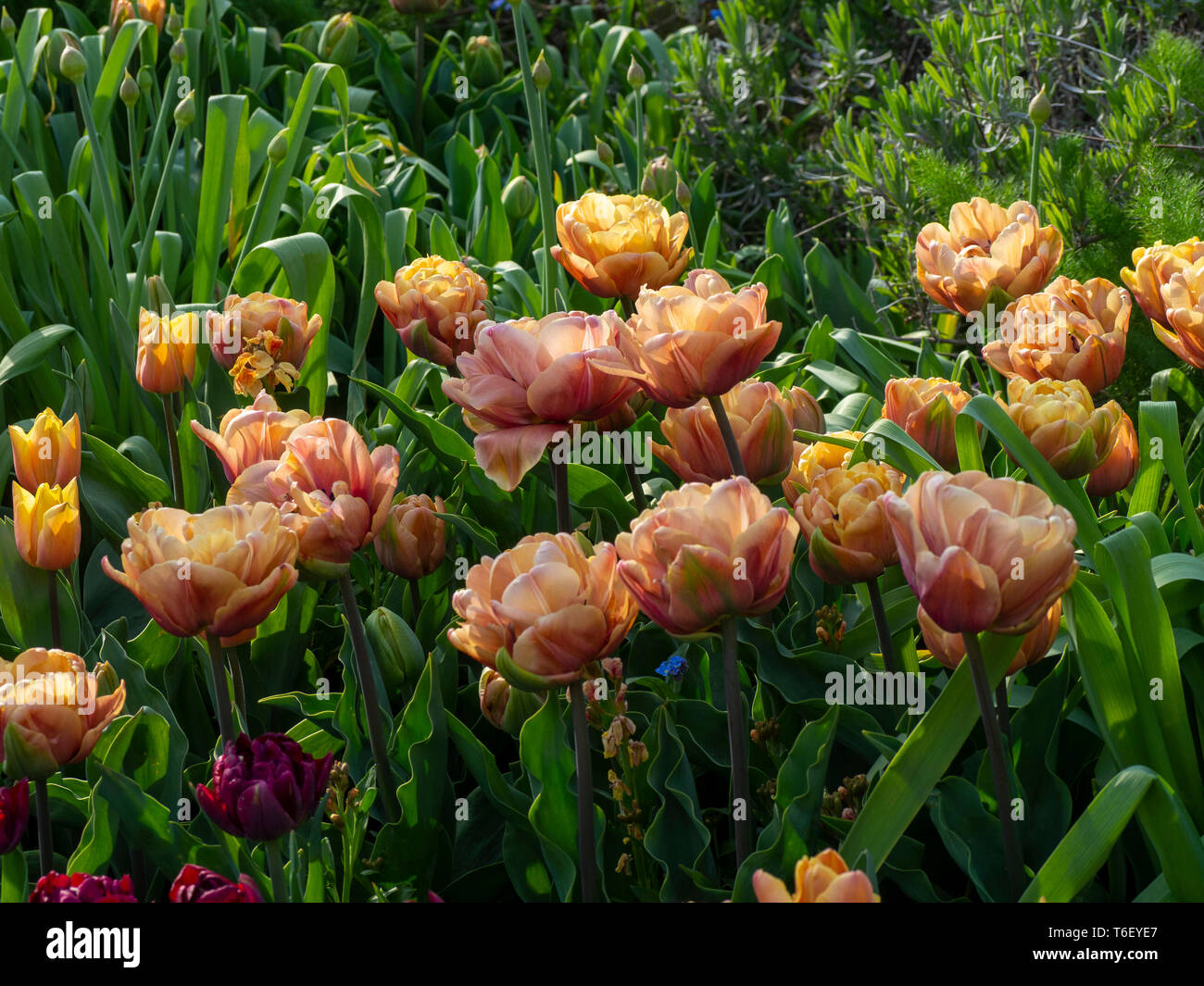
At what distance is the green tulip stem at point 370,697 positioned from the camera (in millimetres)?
1143

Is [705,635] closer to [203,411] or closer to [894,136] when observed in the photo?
[203,411]

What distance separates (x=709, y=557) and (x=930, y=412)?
1.69 ft

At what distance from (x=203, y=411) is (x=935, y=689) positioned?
3.73 ft

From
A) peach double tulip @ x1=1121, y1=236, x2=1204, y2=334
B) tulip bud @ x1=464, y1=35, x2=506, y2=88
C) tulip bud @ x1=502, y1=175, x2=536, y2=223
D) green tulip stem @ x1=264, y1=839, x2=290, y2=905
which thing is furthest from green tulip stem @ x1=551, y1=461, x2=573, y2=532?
tulip bud @ x1=464, y1=35, x2=506, y2=88

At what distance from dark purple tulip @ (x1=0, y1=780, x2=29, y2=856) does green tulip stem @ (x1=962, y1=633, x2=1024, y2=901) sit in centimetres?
77

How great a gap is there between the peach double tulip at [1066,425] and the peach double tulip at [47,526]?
39.6 inches

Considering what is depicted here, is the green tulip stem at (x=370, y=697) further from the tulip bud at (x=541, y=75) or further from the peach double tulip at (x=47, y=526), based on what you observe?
the tulip bud at (x=541, y=75)

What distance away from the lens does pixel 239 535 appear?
103 cm

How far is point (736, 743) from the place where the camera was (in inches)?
40.3

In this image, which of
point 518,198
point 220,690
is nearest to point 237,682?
point 220,690

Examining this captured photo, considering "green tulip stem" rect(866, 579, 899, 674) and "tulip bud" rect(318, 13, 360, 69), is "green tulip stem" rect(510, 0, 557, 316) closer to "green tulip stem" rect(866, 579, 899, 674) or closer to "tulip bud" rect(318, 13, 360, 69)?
"green tulip stem" rect(866, 579, 899, 674)

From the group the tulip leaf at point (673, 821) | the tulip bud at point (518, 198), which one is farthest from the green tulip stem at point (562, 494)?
the tulip bud at point (518, 198)

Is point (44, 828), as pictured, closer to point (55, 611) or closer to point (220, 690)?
point (220, 690)
